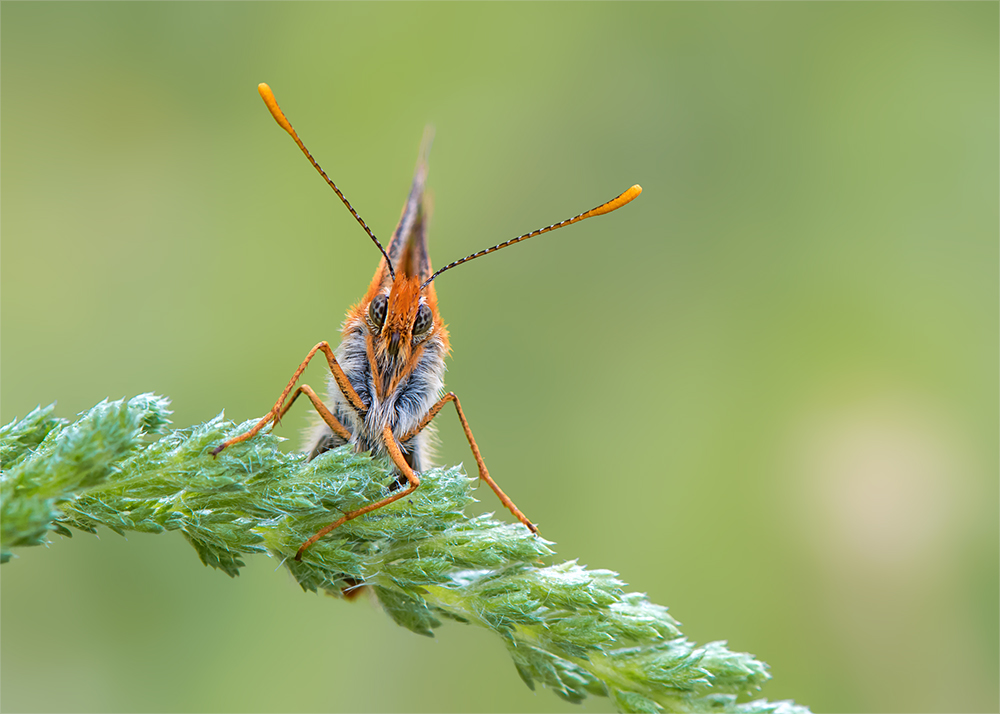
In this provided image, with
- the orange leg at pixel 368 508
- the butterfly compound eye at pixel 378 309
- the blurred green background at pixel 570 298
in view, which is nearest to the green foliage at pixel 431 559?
the orange leg at pixel 368 508

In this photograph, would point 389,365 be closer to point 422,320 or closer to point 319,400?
point 422,320

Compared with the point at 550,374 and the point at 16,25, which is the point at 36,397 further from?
the point at 550,374

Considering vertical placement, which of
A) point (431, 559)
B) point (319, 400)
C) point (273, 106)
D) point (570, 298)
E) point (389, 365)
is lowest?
point (431, 559)

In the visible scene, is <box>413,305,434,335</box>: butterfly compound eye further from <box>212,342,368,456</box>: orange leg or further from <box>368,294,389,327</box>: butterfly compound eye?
<box>212,342,368,456</box>: orange leg

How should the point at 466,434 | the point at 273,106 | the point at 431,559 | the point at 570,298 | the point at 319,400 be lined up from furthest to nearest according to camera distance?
1. the point at 570,298
2. the point at 466,434
3. the point at 273,106
4. the point at 319,400
5. the point at 431,559

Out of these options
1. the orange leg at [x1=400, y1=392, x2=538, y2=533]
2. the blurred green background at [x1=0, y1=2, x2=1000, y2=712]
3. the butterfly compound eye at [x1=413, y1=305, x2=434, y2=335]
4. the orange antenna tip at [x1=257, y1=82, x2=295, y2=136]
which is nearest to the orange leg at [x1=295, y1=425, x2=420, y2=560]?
the orange leg at [x1=400, y1=392, x2=538, y2=533]

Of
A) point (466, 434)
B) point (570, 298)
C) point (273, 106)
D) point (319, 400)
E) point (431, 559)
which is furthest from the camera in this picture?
point (570, 298)

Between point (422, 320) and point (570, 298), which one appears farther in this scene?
point (570, 298)

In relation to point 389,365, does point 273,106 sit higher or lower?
higher

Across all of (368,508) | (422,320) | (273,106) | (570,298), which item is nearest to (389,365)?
(422,320)
